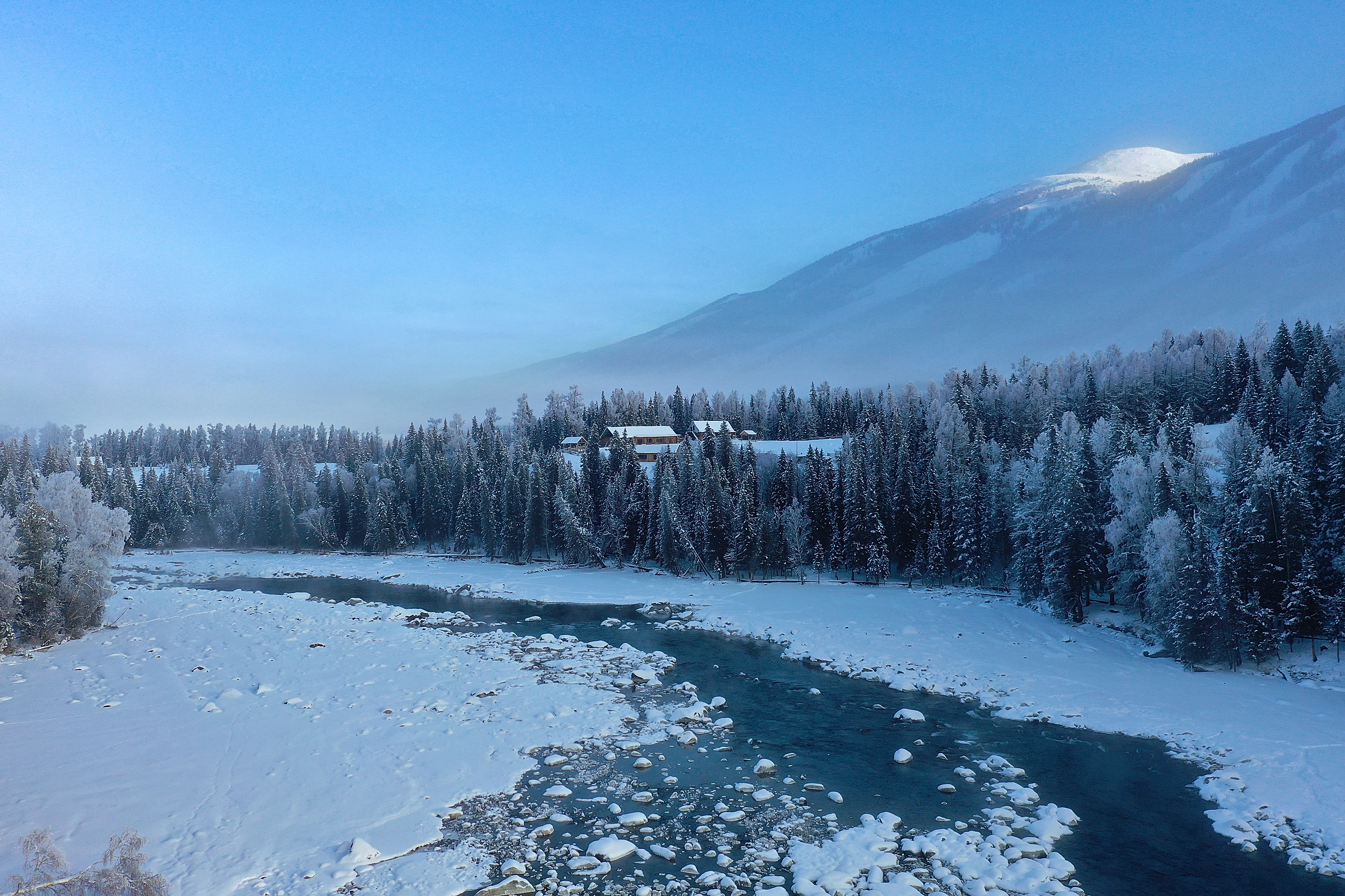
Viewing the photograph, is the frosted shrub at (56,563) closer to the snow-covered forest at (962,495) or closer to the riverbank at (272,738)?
the riverbank at (272,738)

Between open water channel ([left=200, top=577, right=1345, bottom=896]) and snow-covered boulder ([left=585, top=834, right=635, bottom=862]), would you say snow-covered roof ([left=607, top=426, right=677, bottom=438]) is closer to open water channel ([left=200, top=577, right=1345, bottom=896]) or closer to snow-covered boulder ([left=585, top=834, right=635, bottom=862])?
open water channel ([left=200, top=577, right=1345, bottom=896])

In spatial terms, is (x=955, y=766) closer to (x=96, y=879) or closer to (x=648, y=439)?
(x=96, y=879)

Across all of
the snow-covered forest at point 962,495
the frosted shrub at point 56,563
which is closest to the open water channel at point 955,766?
the snow-covered forest at point 962,495

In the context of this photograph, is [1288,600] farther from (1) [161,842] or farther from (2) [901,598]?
(1) [161,842]

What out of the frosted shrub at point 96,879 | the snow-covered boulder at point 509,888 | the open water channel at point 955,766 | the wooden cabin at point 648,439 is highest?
the wooden cabin at point 648,439

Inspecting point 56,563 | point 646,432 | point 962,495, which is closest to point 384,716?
point 56,563

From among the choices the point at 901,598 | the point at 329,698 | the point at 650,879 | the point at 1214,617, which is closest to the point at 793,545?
the point at 901,598

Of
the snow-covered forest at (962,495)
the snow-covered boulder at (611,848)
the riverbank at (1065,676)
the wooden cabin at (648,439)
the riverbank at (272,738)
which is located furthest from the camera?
the wooden cabin at (648,439)

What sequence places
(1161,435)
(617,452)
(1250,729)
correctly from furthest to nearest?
1. (617,452)
2. (1161,435)
3. (1250,729)
